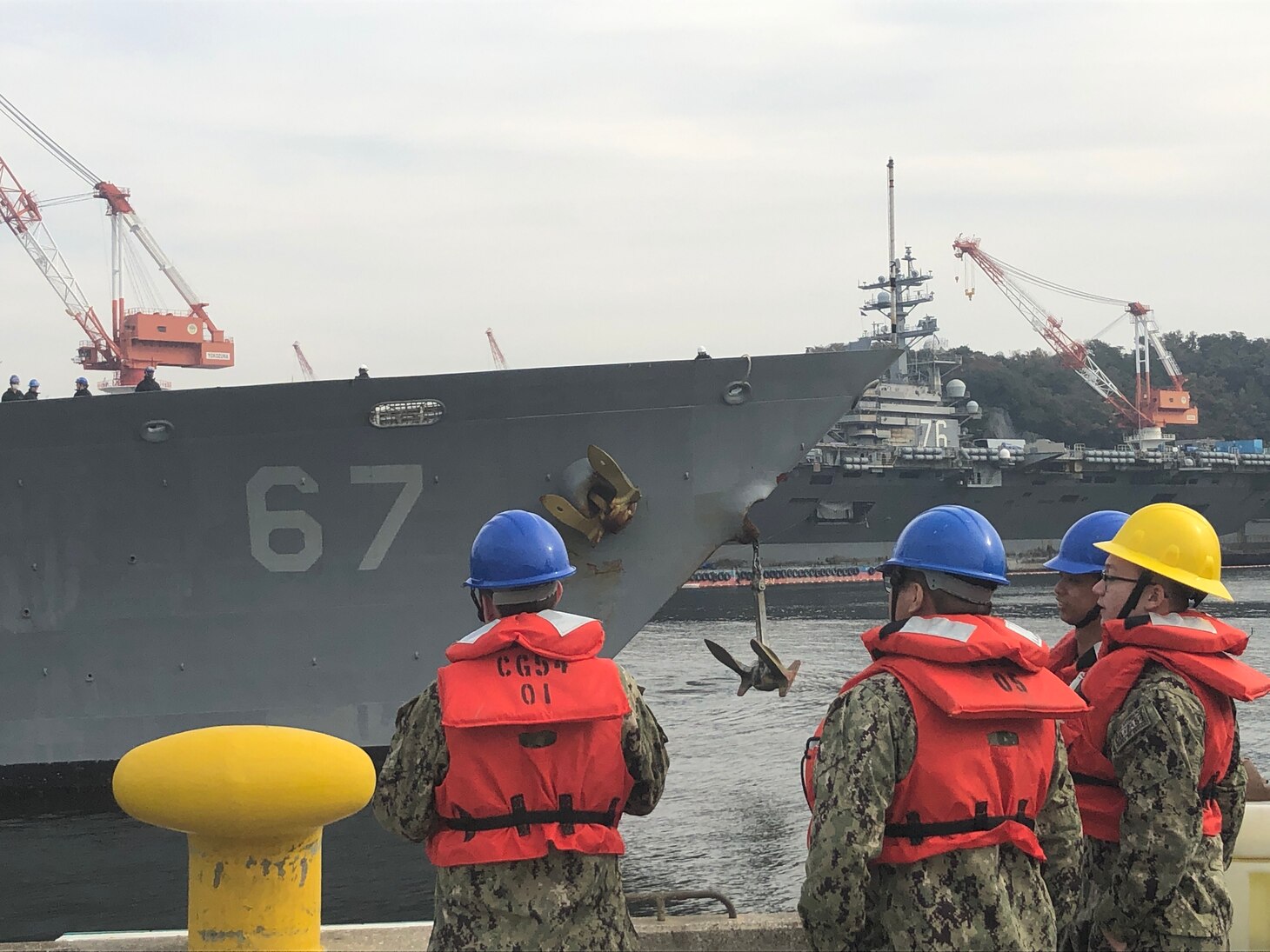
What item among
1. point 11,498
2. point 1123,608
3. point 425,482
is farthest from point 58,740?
point 1123,608

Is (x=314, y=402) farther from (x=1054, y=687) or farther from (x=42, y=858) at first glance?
(x=1054, y=687)

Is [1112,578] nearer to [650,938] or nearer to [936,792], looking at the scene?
[936,792]

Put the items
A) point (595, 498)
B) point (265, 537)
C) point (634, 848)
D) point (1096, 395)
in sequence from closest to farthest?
point (265, 537) → point (595, 498) → point (634, 848) → point (1096, 395)

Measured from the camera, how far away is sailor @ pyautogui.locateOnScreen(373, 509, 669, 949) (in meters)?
2.48

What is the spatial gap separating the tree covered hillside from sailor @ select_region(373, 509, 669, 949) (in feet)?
247

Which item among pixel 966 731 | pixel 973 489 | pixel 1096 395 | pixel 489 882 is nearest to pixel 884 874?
pixel 966 731

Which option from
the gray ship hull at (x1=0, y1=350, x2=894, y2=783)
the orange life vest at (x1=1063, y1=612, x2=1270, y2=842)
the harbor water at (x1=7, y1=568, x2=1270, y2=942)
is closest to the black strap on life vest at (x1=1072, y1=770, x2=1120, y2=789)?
the orange life vest at (x1=1063, y1=612, x2=1270, y2=842)

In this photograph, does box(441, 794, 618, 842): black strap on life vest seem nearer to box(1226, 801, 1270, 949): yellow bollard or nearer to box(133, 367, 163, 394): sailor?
box(1226, 801, 1270, 949): yellow bollard

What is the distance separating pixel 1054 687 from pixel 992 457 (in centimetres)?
4726

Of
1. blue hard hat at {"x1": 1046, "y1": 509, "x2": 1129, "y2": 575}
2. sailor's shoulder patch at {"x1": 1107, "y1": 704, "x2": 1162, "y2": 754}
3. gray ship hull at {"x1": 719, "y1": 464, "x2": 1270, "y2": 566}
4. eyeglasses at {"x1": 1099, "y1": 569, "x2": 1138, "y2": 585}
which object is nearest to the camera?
sailor's shoulder patch at {"x1": 1107, "y1": 704, "x2": 1162, "y2": 754}

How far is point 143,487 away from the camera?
9.13 m

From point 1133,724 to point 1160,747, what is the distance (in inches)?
3.0

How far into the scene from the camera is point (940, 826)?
2.32 m

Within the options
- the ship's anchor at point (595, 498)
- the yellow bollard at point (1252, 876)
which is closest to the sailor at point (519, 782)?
the yellow bollard at point (1252, 876)
